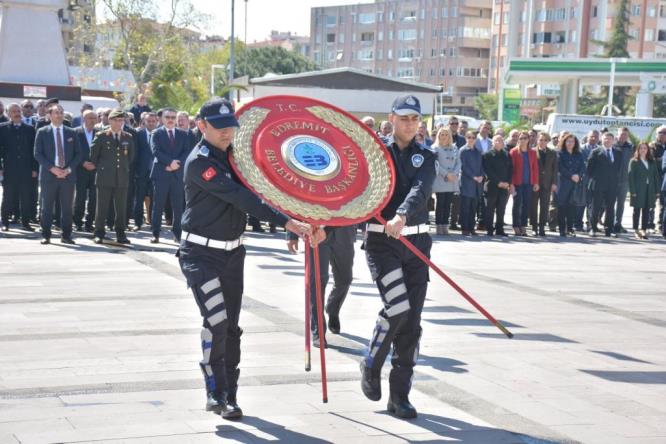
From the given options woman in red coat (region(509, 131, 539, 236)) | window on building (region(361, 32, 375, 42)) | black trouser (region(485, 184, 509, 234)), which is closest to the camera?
black trouser (region(485, 184, 509, 234))

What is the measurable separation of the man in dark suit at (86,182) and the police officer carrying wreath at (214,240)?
10.4m

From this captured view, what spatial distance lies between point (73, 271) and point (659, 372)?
7.25 m

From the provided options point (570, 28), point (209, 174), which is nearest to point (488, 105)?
point (570, 28)

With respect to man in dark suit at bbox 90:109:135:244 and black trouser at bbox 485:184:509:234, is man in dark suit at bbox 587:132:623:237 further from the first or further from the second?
man in dark suit at bbox 90:109:135:244

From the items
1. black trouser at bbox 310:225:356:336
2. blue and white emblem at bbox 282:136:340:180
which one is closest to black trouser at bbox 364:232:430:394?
blue and white emblem at bbox 282:136:340:180

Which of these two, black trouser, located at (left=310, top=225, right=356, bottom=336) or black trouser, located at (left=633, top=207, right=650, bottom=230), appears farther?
black trouser, located at (left=633, top=207, right=650, bottom=230)

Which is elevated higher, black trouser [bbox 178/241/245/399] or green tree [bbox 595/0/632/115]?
green tree [bbox 595/0/632/115]

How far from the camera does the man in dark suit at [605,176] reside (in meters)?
20.2

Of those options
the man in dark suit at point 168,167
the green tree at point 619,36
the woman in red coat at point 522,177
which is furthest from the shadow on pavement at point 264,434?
the green tree at point 619,36

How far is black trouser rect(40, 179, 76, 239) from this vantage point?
15.0 meters

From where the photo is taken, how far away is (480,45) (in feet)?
420

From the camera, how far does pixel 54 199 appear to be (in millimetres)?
15211

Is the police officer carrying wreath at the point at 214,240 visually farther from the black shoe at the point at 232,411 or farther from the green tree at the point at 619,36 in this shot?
the green tree at the point at 619,36

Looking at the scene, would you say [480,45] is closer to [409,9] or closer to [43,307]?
[409,9]
